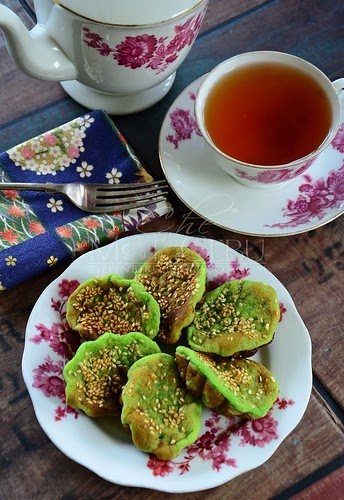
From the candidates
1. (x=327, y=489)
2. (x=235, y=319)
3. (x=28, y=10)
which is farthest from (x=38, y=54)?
(x=327, y=489)

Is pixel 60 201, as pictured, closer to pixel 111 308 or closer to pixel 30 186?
pixel 30 186

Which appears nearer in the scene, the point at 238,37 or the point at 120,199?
the point at 120,199

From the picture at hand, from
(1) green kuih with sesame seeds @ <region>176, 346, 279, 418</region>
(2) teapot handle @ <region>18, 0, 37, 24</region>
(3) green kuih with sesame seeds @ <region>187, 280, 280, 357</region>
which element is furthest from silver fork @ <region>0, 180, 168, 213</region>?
(2) teapot handle @ <region>18, 0, 37, 24</region>

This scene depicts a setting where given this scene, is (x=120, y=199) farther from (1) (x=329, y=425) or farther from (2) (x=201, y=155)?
(1) (x=329, y=425)

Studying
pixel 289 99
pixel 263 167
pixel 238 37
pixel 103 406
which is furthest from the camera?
pixel 238 37

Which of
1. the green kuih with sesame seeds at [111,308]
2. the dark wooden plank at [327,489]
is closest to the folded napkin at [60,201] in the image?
the green kuih with sesame seeds at [111,308]

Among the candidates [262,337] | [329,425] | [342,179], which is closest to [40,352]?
[262,337]

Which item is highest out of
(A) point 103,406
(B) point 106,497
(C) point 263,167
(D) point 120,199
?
(C) point 263,167

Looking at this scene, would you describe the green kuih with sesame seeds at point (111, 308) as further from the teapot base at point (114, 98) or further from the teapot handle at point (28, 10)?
the teapot handle at point (28, 10)
